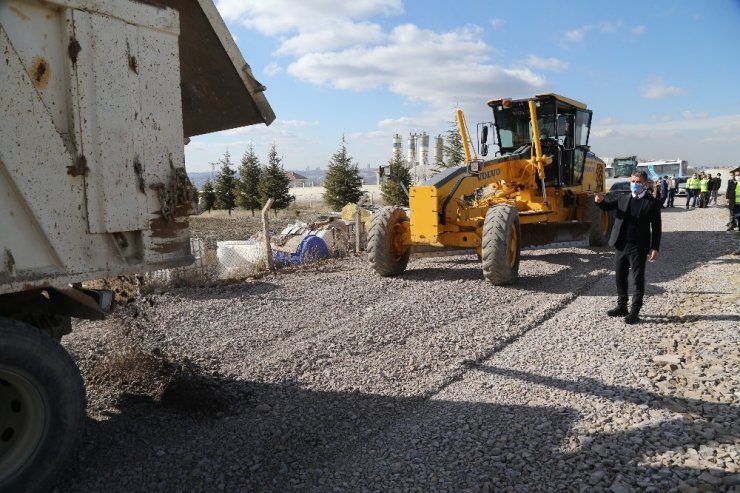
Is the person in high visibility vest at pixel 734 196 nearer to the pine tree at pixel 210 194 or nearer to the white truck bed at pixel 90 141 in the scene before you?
the white truck bed at pixel 90 141

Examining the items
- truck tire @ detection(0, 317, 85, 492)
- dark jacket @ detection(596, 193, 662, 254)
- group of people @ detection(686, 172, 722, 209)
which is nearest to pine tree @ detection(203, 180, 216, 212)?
group of people @ detection(686, 172, 722, 209)

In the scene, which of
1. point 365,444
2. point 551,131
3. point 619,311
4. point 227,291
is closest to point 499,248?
point 619,311

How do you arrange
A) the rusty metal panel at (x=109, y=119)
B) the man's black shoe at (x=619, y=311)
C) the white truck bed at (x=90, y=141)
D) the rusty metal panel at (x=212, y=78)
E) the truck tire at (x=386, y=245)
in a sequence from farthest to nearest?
the truck tire at (x=386, y=245) → the man's black shoe at (x=619, y=311) → the rusty metal panel at (x=212, y=78) → the rusty metal panel at (x=109, y=119) → the white truck bed at (x=90, y=141)

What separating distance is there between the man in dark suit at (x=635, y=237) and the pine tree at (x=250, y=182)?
2936cm

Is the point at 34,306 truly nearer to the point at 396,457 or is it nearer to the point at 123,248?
the point at 123,248

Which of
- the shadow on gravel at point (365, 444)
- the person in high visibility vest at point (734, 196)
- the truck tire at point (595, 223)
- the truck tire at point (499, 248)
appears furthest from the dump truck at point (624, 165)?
the shadow on gravel at point (365, 444)

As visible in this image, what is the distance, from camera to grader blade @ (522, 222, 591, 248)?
34.4 feet

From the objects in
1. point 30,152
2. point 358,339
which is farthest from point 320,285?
point 30,152

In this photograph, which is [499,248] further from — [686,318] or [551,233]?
[551,233]

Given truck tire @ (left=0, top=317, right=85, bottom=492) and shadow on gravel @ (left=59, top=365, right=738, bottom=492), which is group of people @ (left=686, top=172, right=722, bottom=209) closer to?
shadow on gravel @ (left=59, top=365, right=738, bottom=492)

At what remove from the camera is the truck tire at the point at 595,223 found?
12385mm

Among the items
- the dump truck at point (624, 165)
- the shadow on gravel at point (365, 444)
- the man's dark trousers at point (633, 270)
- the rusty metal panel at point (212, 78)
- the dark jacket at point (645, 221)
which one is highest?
the dump truck at point (624, 165)

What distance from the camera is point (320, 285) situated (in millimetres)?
9094

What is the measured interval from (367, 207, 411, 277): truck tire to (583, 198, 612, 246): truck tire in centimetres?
488
